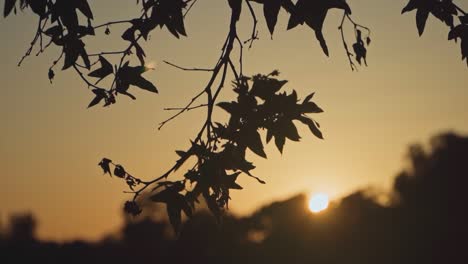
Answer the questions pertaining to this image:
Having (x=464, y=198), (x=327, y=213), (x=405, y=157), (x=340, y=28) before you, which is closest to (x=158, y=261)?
(x=327, y=213)

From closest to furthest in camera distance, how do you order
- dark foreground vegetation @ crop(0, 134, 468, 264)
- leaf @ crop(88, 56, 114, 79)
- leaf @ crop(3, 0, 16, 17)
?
leaf @ crop(3, 0, 16, 17), leaf @ crop(88, 56, 114, 79), dark foreground vegetation @ crop(0, 134, 468, 264)

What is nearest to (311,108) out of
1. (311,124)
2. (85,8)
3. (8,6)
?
(311,124)

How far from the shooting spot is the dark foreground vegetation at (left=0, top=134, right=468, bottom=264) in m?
53.4

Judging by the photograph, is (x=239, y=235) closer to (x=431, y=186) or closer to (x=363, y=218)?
(x=363, y=218)

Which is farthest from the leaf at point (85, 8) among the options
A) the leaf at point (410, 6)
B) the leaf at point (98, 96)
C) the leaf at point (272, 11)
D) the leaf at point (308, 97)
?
the leaf at point (410, 6)

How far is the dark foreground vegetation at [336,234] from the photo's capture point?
53.4 meters

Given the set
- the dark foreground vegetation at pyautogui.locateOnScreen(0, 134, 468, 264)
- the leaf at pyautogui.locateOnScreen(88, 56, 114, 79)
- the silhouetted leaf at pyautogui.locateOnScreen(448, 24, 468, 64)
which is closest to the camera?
the silhouetted leaf at pyautogui.locateOnScreen(448, 24, 468, 64)

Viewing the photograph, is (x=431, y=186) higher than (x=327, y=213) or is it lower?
lower

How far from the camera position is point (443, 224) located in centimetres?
5284

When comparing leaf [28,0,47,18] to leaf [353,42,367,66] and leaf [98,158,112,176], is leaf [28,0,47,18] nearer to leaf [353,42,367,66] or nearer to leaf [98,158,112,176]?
leaf [98,158,112,176]

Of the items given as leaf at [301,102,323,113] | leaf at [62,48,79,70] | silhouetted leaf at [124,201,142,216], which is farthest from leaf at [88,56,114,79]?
leaf at [301,102,323,113]

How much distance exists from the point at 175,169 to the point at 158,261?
66.2m

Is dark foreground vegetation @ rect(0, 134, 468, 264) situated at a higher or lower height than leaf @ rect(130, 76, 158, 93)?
higher

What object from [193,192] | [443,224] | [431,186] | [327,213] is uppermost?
[327,213]
